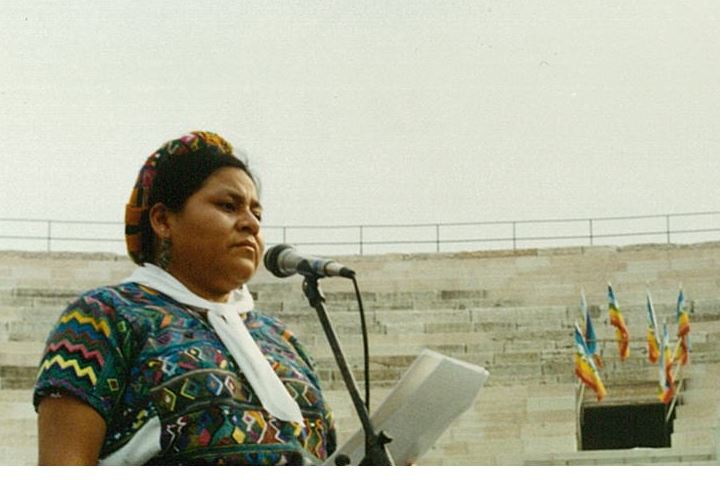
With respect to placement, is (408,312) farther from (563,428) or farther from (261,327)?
(261,327)

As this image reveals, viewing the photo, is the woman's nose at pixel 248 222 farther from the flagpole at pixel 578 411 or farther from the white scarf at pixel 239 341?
the flagpole at pixel 578 411

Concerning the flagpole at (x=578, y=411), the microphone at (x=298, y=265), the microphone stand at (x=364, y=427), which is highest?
the microphone at (x=298, y=265)

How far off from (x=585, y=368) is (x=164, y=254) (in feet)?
23.2

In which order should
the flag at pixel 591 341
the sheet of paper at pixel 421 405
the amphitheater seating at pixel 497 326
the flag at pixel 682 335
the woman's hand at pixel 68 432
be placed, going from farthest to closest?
1. the flag at pixel 591 341
2. the flag at pixel 682 335
3. the amphitheater seating at pixel 497 326
4. the sheet of paper at pixel 421 405
5. the woman's hand at pixel 68 432

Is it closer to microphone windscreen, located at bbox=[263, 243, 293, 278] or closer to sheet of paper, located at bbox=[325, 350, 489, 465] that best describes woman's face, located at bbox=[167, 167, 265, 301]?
microphone windscreen, located at bbox=[263, 243, 293, 278]

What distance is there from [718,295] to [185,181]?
7767mm

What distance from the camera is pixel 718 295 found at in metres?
9.68

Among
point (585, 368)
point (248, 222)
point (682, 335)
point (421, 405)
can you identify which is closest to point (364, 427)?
point (421, 405)

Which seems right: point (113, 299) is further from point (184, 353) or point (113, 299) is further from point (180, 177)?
point (180, 177)

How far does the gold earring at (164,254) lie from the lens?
248 cm

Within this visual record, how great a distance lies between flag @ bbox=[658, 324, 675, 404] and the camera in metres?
9.02

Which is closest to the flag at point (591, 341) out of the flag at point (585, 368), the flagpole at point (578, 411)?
the flag at point (585, 368)

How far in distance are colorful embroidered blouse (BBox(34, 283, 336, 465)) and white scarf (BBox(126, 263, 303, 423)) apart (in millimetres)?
15

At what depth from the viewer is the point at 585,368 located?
925 cm
